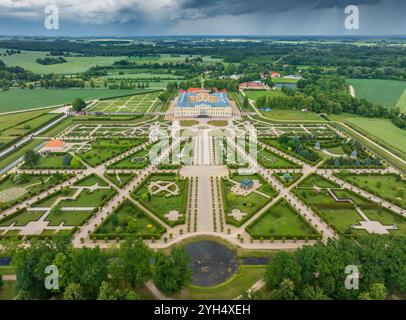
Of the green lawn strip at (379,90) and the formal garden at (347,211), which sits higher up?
the green lawn strip at (379,90)

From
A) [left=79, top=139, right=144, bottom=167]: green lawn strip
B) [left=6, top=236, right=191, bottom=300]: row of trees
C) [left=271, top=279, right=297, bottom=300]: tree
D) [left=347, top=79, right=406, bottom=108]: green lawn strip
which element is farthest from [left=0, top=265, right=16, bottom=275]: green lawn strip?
[left=347, top=79, right=406, bottom=108]: green lawn strip

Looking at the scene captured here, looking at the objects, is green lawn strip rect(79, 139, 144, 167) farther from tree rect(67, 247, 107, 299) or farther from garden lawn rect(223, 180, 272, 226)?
tree rect(67, 247, 107, 299)

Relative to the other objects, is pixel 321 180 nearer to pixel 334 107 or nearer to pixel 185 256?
pixel 185 256

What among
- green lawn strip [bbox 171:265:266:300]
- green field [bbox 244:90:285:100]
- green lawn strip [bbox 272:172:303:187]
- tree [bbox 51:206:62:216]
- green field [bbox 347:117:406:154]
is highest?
green field [bbox 244:90:285:100]

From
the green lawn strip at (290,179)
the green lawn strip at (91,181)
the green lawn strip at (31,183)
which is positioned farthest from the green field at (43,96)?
the green lawn strip at (290,179)

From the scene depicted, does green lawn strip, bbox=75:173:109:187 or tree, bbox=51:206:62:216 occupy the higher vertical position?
green lawn strip, bbox=75:173:109:187

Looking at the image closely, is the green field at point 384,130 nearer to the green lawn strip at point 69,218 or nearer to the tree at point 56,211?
the green lawn strip at point 69,218
